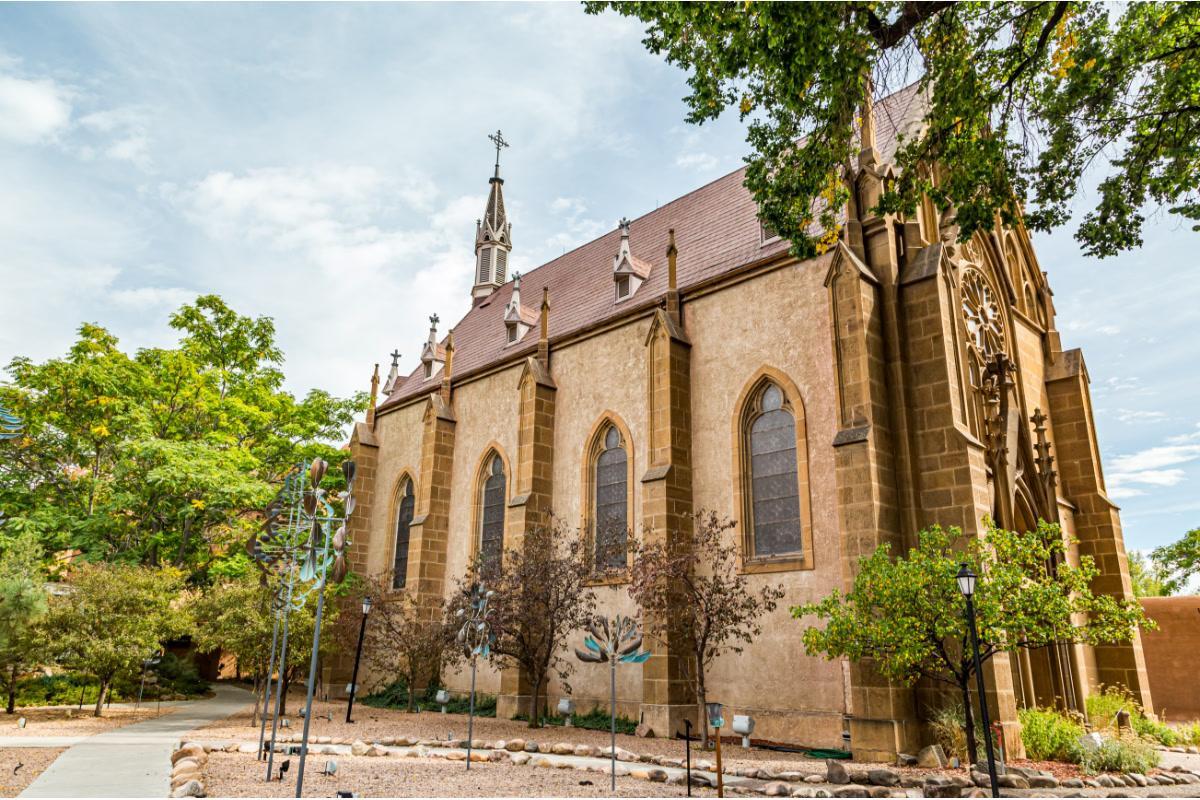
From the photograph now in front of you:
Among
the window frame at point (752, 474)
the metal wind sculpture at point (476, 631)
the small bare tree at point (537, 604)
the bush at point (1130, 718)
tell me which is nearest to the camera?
the metal wind sculpture at point (476, 631)

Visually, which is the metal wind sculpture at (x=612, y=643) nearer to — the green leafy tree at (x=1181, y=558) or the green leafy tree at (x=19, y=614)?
the green leafy tree at (x=19, y=614)

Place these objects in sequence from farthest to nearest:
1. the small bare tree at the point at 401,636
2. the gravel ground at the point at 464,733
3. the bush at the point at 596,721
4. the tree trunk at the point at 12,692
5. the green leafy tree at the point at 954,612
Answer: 1. the small bare tree at the point at 401,636
2. the tree trunk at the point at 12,692
3. the bush at the point at 596,721
4. the gravel ground at the point at 464,733
5. the green leafy tree at the point at 954,612

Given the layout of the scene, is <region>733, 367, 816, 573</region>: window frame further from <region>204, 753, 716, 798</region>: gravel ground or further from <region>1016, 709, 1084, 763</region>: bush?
<region>204, 753, 716, 798</region>: gravel ground

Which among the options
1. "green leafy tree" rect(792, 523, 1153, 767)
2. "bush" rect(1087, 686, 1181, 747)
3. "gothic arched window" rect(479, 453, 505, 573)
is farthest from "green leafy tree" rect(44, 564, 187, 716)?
"bush" rect(1087, 686, 1181, 747)

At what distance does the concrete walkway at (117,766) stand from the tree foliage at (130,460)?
27.5 feet

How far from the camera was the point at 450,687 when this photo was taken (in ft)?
76.9

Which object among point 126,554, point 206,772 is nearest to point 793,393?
point 206,772

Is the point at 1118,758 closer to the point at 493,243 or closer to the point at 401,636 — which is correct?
the point at 401,636

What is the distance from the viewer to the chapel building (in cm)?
1490

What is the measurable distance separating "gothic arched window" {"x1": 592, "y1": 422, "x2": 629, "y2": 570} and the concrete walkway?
1029 centimetres

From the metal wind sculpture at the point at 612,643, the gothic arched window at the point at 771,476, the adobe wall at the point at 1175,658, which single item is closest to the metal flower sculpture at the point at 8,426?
the metal wind sculpture at the point at 612,643

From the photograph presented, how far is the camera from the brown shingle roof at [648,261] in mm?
20125

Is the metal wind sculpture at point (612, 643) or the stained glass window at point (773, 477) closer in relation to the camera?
the metal wind sculpture at point (612, 643)

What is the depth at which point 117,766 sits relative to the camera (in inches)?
423
